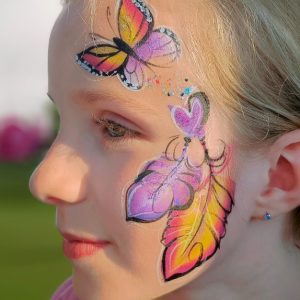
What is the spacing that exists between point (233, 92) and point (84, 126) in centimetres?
32

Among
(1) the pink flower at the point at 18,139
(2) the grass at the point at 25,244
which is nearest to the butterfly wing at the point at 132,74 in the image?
(2) the grass at the point at 25,244

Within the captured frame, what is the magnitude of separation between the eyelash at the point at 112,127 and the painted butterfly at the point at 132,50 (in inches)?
3.4

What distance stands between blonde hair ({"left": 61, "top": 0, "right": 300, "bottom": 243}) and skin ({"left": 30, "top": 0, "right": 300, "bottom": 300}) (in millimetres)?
28

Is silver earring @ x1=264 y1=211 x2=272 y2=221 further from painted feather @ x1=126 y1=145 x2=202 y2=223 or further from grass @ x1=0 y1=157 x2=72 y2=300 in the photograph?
grass @ x1=0 y1=157 x2=72 y2=300

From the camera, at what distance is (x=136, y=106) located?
1.52m

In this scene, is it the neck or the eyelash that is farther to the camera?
the neck

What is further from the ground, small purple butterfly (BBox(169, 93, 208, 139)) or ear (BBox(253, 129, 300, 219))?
small purple butterfly (BBox(169, 93, 208, 139))

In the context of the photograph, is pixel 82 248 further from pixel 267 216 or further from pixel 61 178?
pixel 267 216

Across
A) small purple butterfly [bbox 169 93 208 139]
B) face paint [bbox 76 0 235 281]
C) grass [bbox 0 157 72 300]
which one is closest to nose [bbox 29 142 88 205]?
face paint [bbox 76 0 235 281]

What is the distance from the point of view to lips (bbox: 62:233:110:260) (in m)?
1.56

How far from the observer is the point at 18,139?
759 cm

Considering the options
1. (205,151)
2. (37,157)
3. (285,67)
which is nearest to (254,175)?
(205,151)

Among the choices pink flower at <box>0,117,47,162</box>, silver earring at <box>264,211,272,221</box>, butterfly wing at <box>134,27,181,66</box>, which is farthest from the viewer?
pink flower at <box>0,117,47,162</box>

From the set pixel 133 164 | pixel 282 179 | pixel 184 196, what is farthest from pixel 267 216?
pixel 133 164
